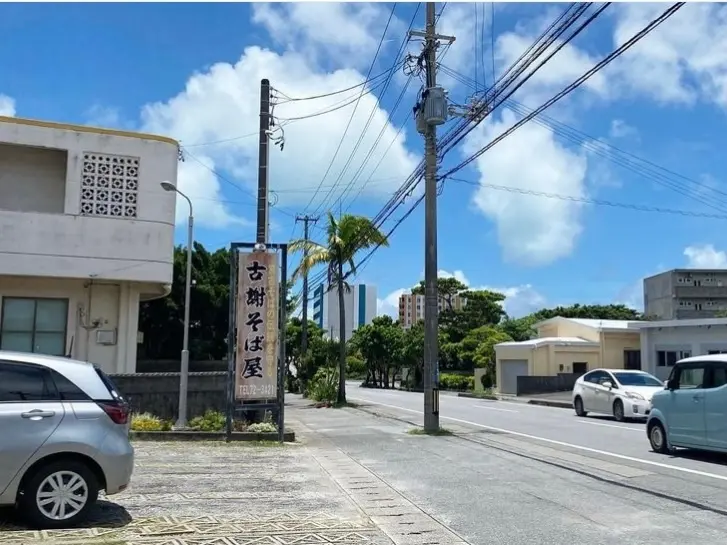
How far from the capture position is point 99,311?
20.4 m

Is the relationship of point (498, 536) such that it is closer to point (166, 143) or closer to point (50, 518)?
point (50, 518)

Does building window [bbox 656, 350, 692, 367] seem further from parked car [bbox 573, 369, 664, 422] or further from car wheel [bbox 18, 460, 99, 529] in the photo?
car wheel [bbox 18, 460, 99, 529]

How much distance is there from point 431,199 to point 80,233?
8974mm

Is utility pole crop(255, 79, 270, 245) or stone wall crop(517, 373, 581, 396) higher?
utility pole crop(255, 79, 270, 245)

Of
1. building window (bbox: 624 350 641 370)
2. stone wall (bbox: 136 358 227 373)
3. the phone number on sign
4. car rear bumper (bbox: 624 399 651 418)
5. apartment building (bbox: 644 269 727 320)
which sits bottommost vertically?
car rear bumper (bbox: 624 399 651 418)

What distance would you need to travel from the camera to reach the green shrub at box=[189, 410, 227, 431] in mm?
16828

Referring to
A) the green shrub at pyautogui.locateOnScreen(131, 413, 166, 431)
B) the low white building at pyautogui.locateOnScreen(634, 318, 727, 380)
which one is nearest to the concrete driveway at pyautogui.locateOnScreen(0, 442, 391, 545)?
the green shrub at pyautogui.locateOnScreen(131, 413, 166, 431)

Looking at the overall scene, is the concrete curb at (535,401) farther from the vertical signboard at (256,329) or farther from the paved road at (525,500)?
the vertical signboard at (256,329)

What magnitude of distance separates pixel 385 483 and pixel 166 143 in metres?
13.0

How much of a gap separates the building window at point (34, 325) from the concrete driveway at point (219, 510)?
902 centimetres

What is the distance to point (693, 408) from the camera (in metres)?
12.7

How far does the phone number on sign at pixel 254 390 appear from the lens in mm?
15617

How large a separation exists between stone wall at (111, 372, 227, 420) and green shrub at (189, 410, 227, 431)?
180 centimetres

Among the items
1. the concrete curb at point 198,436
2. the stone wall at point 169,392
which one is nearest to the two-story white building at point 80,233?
the stone wall at point 169,392
